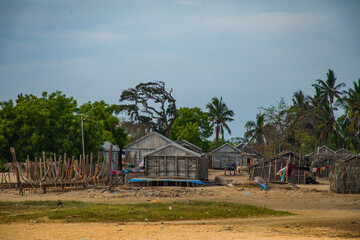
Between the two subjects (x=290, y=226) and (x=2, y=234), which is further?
(x=290, y=226)

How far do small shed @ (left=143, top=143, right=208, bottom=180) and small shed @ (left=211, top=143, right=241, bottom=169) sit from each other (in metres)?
28.1

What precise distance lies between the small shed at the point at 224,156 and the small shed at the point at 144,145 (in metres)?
12.2

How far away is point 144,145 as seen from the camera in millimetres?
53812

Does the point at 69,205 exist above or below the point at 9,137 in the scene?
below

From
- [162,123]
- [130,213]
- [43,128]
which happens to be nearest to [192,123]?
[162,123]

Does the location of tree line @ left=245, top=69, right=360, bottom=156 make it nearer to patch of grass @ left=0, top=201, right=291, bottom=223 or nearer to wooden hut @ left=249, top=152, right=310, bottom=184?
wooden hut @ left=249, top=152, right=310, bottom=184

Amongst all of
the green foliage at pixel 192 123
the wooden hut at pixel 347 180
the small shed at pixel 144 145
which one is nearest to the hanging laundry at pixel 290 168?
the wooden hut at pixel 347 180

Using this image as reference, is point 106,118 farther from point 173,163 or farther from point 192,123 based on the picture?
point 173,163

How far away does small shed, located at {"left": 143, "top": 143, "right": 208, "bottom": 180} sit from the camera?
34.4 metres

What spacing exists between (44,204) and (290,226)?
12378 millimetres

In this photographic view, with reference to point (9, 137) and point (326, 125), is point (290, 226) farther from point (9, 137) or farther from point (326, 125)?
point (326, 125)

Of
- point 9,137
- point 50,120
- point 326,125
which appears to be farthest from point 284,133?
point 9,137

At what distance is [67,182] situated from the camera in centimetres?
2931

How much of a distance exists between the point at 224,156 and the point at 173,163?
2938 centimetres
